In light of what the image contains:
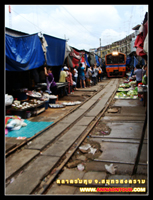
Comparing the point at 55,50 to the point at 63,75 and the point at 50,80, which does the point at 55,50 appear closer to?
the point at 50,80

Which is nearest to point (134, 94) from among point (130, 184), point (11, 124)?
point (11, 124)

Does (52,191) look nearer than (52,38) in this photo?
Yes

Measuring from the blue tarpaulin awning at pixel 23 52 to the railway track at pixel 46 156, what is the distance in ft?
9.46

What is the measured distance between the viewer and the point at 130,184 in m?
3.03

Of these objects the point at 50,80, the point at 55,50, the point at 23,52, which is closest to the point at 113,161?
the point at 23,52

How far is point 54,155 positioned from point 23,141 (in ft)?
4.03

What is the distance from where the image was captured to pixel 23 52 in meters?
7.46

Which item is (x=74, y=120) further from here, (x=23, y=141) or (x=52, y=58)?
(x=52, y=58)

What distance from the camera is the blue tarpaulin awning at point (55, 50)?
9867 mm

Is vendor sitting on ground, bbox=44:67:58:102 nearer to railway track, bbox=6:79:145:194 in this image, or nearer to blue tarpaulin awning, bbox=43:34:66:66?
blue tarpaulin awning, bbox=43:34:66:66

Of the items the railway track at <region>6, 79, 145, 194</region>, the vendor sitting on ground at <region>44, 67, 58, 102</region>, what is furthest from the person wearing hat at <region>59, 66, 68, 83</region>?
the railway track at <region>6, 79, 145, 194</region>

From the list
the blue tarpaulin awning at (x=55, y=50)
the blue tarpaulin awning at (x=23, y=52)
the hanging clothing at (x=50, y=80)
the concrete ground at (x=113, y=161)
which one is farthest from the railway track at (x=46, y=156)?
the blue tarpaulin awning at (x=55, y=50)

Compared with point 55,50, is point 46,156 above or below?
below

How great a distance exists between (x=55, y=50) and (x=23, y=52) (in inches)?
135
